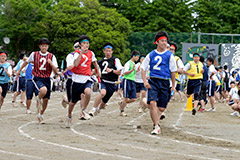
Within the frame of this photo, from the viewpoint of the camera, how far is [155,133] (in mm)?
10398

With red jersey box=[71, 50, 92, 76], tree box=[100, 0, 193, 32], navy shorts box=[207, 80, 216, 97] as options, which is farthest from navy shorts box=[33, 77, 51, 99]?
tree box=[100, 0, 193, 32]

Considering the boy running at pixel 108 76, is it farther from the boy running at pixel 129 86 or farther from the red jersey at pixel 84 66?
the red jersey at pixel 84 66

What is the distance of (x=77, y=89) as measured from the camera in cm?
1161

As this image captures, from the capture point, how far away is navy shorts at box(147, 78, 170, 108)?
10641 millimetres

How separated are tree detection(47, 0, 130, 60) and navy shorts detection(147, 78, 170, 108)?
4917 cm

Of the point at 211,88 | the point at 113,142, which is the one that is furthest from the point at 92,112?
the point at 211,88

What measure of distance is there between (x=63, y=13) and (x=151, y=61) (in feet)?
175

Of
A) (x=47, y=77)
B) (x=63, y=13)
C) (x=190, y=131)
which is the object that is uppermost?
(x=63, y=13)

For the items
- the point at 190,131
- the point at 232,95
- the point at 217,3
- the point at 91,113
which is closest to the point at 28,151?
the point at 190,131

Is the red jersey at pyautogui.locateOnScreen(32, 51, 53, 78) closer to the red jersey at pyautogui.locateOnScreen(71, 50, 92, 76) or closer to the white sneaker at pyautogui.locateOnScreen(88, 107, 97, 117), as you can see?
the red jersey at pyautogui.locateOnScreen(71, 50, 92, 76)

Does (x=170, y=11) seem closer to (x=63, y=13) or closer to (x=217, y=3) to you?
(x=217, y=3)

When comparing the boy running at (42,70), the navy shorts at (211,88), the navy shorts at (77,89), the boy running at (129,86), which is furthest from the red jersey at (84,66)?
the navy shorts at (211,88)

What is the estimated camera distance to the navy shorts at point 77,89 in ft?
37.7

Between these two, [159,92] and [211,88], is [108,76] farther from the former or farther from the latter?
[211,88]
